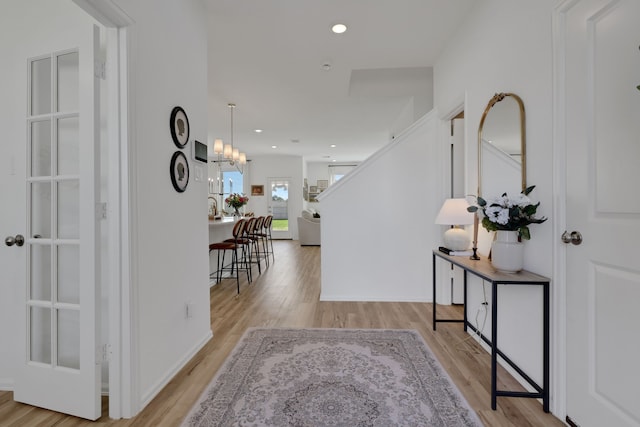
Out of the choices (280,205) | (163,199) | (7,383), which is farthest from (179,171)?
(280,205)

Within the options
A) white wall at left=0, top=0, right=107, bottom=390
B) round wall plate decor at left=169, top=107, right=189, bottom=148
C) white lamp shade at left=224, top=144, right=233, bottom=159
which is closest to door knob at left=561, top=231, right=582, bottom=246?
round wall plate decor at left=169, top=107, right=189, bottom=148

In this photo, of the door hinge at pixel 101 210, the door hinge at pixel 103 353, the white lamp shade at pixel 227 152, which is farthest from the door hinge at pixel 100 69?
the white lamp shade at pixel 227 152

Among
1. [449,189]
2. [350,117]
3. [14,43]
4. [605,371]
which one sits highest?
[350,117]

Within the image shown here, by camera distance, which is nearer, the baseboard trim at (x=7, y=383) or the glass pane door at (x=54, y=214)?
the glass pane door at (x=54, y=214)

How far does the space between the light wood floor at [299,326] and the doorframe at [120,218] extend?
233 mm

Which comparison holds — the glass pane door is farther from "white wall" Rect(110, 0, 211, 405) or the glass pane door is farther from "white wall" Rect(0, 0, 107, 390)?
"white wall" Rect(110, 0, 211, 405)

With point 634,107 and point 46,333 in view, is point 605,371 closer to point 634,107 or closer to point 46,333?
point 634,107

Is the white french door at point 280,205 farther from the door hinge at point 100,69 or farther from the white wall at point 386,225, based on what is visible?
the door hinge at point 100,69

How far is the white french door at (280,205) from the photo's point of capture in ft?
31.9

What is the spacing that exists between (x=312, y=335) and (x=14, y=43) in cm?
282

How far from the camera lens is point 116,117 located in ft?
4.99

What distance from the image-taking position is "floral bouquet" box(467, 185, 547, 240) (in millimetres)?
1601

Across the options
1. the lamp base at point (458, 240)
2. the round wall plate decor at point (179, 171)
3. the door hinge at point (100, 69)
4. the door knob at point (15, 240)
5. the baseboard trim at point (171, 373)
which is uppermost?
the door hinge at point (100, 69)

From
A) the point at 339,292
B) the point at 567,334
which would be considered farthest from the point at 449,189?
the point at 567,334
